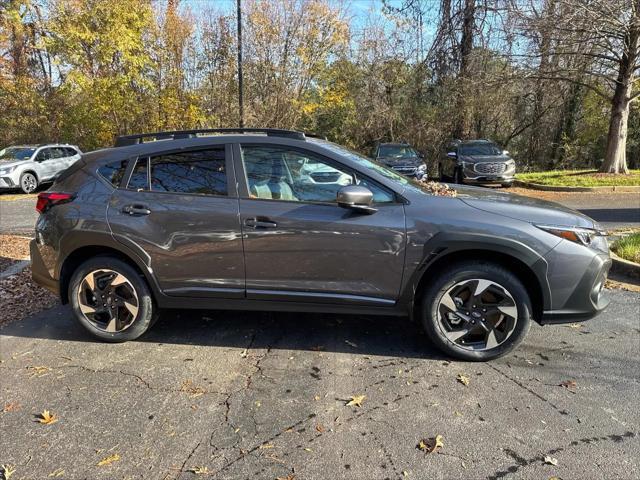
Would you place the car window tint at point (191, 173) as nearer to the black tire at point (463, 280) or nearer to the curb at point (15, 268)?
the black tire at point (463, 280)

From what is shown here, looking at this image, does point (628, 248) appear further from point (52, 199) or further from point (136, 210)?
point (52, 199)

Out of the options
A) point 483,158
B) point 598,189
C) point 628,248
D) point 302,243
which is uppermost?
point 483,158

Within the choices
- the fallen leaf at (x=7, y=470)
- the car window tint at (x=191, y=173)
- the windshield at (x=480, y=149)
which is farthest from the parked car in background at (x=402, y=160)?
the fallen leaf at (x=7, y=470)

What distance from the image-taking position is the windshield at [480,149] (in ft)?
51.8

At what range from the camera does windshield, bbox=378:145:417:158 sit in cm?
1487

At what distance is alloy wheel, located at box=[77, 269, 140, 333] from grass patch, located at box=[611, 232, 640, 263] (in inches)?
219

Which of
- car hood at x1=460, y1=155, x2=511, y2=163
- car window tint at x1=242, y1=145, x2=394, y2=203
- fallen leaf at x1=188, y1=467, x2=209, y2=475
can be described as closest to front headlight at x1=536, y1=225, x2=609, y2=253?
car window tint at x1=242, y1=145, x2=394, y2=203

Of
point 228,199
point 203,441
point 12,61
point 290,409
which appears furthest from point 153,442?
point 12,61

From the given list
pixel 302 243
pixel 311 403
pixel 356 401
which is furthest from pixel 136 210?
pixel 356 401

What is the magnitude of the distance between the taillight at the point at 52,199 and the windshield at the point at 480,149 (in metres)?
13.9

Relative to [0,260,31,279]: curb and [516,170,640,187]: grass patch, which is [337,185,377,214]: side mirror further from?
[516,170,640,187]: grass patch

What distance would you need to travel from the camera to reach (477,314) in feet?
11.5

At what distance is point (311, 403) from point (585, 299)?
6.83 ft

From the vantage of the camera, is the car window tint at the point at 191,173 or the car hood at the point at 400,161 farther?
the car hood at the point at 400,161
